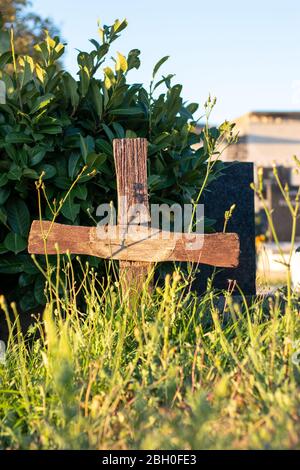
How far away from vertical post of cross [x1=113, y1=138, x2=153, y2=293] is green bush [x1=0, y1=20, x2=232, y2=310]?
39 centimetres

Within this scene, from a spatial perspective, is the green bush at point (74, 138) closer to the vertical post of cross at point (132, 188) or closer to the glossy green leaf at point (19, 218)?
the glossy green leaf at point (19, 218)

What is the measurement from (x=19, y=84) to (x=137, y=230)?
1419mm

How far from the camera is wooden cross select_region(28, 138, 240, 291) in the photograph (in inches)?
152

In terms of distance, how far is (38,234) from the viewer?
13.0ft

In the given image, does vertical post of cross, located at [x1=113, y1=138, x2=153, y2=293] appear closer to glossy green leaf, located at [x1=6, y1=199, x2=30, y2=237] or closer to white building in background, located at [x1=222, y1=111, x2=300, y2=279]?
glossy green leaf, located at [x1=6, y1=199, x2=30, y2=237]

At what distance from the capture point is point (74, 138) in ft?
15.2

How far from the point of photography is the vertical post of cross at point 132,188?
3.98 metres

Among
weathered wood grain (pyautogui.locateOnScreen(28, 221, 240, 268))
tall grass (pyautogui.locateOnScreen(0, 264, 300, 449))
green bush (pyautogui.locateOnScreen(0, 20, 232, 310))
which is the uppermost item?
green bush (pyautogui.locateOnScreen(0, 20, 232, 310))

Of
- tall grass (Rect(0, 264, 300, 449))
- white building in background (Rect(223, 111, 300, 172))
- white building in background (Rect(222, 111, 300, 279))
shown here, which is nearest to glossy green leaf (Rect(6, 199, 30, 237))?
tall grass (Rect(0, 264, 300, 449))

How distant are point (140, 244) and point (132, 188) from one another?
13.1 inches
